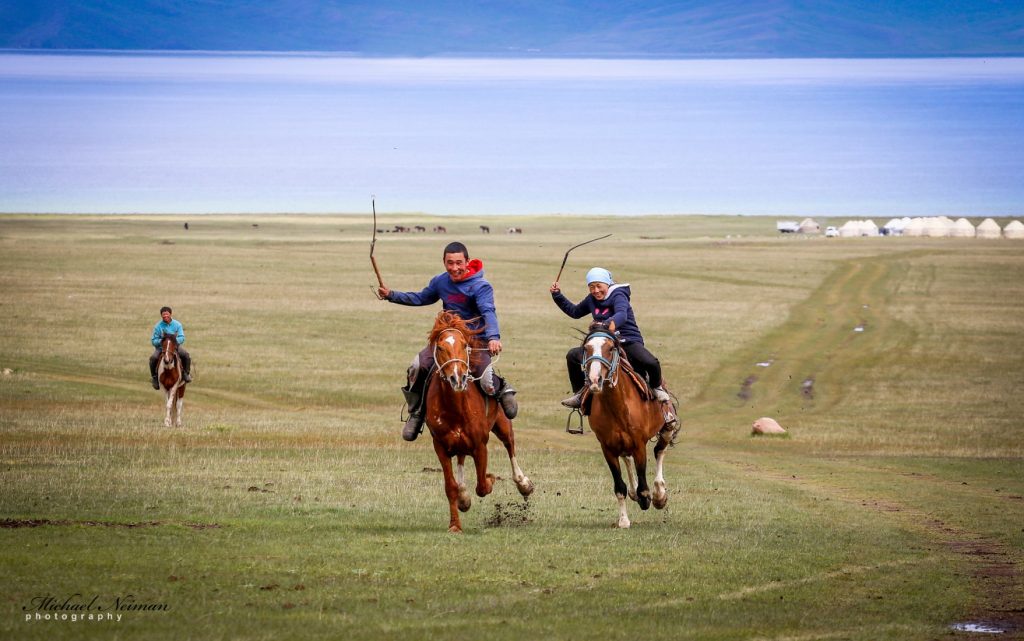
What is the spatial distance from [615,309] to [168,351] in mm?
15986

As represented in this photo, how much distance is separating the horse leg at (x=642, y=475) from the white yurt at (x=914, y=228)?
132 metres

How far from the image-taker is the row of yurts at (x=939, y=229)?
451ft

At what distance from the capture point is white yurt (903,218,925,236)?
5650 inches

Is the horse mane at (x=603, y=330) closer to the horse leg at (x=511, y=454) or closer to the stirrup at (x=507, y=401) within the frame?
the stirrup at (x=507, y=401)

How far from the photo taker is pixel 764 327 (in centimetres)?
5962

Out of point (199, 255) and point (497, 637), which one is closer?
point (497, 637)

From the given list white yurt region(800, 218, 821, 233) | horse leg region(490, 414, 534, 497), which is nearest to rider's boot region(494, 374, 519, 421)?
horse leg region(490, 414, 534, 497)

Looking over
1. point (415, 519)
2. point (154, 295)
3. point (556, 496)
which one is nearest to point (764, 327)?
point (154, 295)

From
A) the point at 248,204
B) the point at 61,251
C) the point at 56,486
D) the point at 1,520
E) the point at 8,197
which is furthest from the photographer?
the point at 248,204

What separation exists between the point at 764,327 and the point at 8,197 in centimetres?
14217

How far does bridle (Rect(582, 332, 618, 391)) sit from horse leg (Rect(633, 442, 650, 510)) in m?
1.28

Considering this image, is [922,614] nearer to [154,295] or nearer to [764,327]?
[764,327]

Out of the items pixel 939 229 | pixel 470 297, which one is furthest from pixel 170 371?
pixel 939 229

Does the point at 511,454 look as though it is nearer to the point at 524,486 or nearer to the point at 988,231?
the point at 524,486
